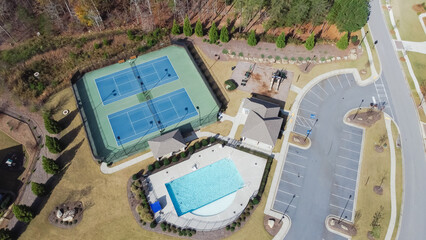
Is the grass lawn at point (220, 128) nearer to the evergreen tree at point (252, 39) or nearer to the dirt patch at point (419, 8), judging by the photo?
the evergreen tree at point (252, 39)

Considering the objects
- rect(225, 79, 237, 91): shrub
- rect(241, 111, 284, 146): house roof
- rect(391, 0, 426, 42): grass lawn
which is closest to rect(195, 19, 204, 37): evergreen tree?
rect(225, 79, 237, 91): shrub

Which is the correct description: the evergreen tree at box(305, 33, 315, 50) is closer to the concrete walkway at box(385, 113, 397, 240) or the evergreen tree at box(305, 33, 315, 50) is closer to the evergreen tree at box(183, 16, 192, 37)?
the concrete walkway at box(385, 113, 397, 240)

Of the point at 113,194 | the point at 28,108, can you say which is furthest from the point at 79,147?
the point at 28,108

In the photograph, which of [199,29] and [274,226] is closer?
[274,226]

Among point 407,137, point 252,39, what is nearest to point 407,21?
point 407,137

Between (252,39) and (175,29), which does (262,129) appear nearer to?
(252,39)

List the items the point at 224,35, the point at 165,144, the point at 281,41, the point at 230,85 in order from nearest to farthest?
the point at 165,144 < the point at 230,85 < the point at 281,41 < the point at 224,35

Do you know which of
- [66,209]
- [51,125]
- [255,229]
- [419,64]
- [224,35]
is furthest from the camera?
[224,35]
